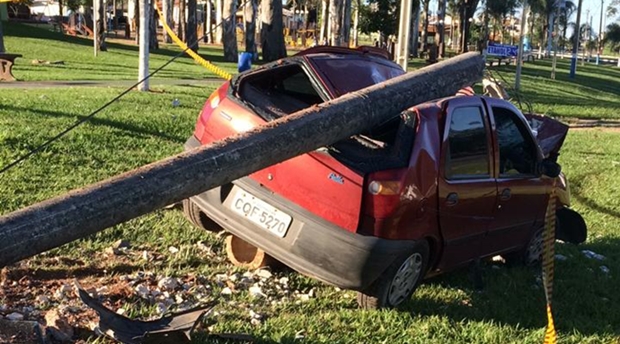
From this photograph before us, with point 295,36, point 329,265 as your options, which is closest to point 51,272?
point 329,265

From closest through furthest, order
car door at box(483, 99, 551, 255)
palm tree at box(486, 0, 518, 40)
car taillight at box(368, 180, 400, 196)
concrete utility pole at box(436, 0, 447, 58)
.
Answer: car taillight at box(368, 180, 400, 196), car door at box(483, 99, 551, 255), concrete utility pole at box(436, 0, 447, 58), palm tree at box(486, 0, 518, 40)

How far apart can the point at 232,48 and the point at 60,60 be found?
342 inches

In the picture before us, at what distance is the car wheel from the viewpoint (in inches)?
188

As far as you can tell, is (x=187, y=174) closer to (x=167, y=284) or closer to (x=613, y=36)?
(x=167, y=284)

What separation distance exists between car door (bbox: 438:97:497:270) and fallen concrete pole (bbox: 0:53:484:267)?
1221 mm

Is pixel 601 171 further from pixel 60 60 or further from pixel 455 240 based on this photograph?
pixel 60 60

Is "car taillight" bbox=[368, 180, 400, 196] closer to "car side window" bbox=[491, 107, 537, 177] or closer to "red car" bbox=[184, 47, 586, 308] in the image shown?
"red car" bbox=[184, 47, 586, 308]

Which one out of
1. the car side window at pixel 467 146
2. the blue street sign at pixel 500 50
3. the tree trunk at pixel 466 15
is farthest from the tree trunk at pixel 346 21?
the tree trunk at pixel 466 15

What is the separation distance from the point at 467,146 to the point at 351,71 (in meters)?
1.03

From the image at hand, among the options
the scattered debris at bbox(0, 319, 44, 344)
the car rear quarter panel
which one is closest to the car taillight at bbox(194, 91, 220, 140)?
the car rear quarter panel

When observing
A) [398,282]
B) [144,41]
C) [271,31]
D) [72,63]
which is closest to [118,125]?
[144,41]

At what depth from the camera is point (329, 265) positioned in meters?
4.59

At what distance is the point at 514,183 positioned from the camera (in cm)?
577

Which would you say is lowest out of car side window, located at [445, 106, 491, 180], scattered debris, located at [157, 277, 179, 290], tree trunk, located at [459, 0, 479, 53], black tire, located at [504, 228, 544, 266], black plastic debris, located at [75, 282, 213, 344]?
black tire, located at [504, 228, 544, 266]
